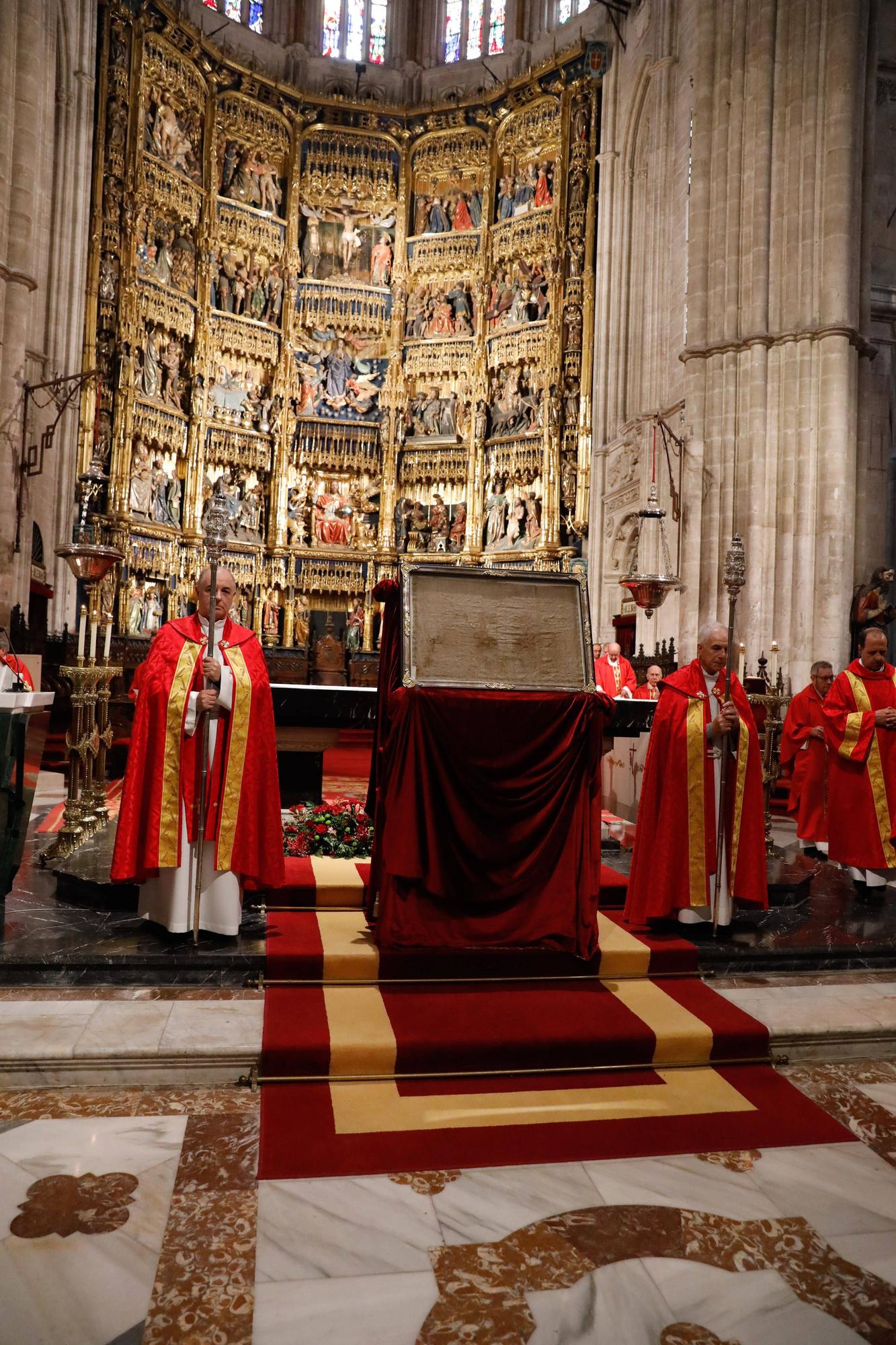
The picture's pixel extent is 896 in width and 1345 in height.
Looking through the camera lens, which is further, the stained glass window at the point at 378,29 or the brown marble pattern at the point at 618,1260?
the stained glass window at the point at 378,29

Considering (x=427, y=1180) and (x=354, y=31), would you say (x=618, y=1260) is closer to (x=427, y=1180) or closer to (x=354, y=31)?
(x=427, y=1180)

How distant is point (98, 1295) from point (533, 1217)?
120 cm

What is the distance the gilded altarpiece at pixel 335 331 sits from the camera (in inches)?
639

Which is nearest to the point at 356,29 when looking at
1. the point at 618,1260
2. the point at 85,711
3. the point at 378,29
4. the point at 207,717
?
the point at 378,29

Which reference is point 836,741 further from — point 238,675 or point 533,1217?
point 533,1217

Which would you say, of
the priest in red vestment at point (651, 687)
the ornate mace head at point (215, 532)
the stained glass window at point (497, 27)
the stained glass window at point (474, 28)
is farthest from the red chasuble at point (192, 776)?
the stained glass window at point (474, 28)

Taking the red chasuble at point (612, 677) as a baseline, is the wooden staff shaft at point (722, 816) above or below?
below

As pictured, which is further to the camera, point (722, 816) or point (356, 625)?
point (356, 625)

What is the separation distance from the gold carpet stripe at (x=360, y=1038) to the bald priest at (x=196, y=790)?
0.85 metres

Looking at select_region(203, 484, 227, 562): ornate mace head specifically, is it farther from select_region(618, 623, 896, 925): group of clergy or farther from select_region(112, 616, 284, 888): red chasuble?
select_region(618, 623, 896, 925): group of clergy

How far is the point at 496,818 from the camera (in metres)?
4.46

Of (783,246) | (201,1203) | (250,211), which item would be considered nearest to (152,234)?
(250,211)

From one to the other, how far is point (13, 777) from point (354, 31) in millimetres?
20769

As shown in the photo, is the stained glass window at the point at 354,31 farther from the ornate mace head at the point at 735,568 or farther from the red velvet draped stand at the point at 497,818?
the red velvet draped stand at the point at 497,818
